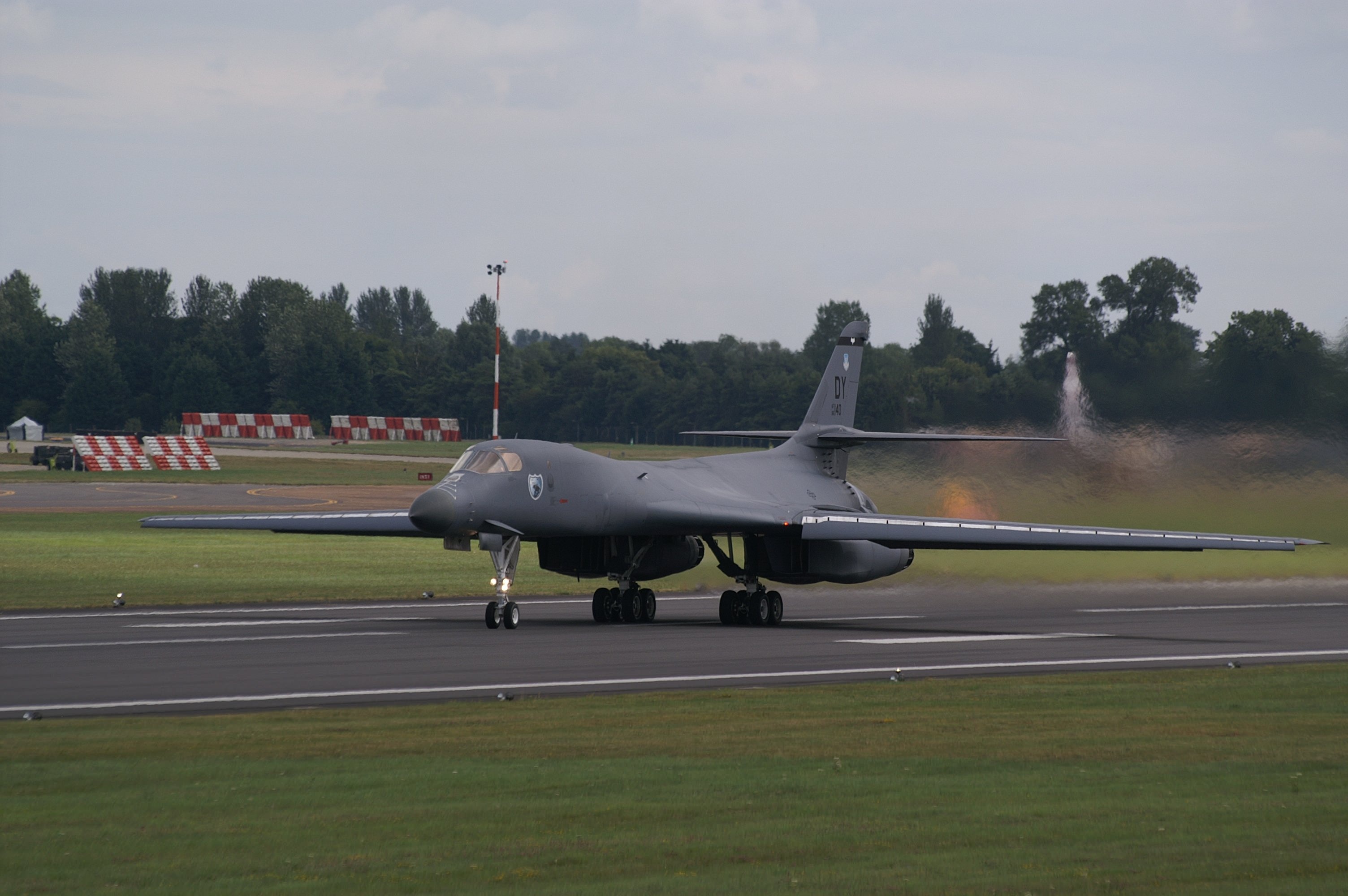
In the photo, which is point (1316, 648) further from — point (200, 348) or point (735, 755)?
point (200, 348)

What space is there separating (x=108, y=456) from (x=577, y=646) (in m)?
65.0

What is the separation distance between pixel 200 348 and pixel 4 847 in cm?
14278

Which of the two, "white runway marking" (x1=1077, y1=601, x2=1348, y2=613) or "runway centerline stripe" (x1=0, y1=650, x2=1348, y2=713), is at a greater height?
"runway centerline stripe" (x1=0, y1=650, x2=1348, y2=713)

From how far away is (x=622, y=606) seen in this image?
26125mm

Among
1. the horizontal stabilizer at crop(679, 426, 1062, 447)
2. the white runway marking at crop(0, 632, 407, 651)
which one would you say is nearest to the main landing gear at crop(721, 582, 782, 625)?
the horizontal stabilizer at crop(679, 426, 1062, 447)

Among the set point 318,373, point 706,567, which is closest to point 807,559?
point 706,567

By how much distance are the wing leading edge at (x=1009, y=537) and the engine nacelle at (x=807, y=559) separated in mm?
1053

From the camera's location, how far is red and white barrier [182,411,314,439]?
429 feet

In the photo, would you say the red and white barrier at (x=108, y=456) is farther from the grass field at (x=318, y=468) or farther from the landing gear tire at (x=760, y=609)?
the landing gear tire at (x=760, y=609)

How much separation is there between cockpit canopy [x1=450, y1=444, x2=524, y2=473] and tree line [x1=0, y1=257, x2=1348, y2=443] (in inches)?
526

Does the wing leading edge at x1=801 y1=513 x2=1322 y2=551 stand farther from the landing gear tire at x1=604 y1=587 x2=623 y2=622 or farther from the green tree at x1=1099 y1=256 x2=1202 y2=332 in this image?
the green tree at x1=1099 y1=256 x2=1202 y2=332

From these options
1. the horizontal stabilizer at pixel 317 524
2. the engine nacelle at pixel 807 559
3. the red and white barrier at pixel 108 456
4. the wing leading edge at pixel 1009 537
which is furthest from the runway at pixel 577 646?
the red and white barrier at pixel 108 456

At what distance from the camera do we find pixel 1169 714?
559 inches

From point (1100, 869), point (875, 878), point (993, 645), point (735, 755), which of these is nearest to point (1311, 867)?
point (1100, 869)
